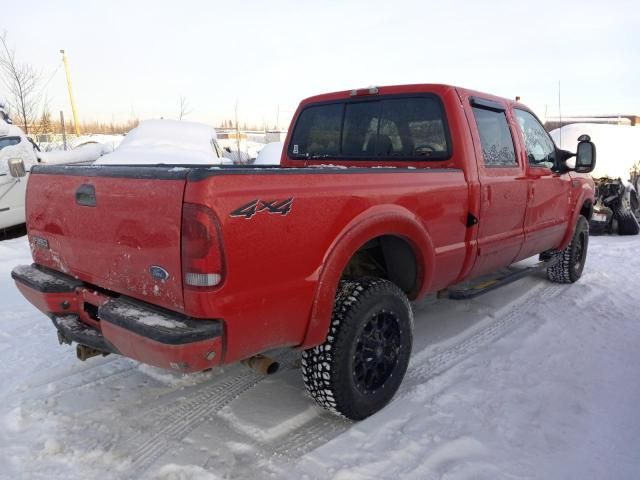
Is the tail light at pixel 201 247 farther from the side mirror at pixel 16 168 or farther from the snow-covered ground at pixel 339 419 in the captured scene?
the side mirror at pixel 16 168

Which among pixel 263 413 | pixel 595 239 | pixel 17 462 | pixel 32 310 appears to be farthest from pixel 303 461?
pixel 595 239

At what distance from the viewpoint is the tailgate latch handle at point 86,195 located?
256 centimetres

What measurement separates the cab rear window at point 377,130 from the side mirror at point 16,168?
5.88 meters

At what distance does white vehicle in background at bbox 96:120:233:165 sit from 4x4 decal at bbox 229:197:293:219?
5737 millimetres

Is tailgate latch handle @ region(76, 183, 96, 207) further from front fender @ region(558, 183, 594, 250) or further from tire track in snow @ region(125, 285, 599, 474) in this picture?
front fender @ region(558, 183, 594, 250)

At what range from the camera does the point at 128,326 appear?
2260mm

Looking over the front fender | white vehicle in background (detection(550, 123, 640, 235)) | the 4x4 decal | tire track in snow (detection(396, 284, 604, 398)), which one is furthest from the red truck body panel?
white vehicle in background (detection(550, 123, 640, 235))

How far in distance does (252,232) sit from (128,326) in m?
0.73

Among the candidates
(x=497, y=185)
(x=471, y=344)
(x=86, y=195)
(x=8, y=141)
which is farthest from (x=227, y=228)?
(x=8, y=141)

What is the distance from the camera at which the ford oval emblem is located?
2.22 metres

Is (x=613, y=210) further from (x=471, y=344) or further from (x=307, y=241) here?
(x=307, y=241)

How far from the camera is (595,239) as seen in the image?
8.65 meters

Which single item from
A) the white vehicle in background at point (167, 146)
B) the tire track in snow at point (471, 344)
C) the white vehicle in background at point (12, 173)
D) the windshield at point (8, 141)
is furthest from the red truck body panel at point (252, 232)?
the windshield at point (8, 141)

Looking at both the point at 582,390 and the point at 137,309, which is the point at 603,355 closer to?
the point at 582,390
